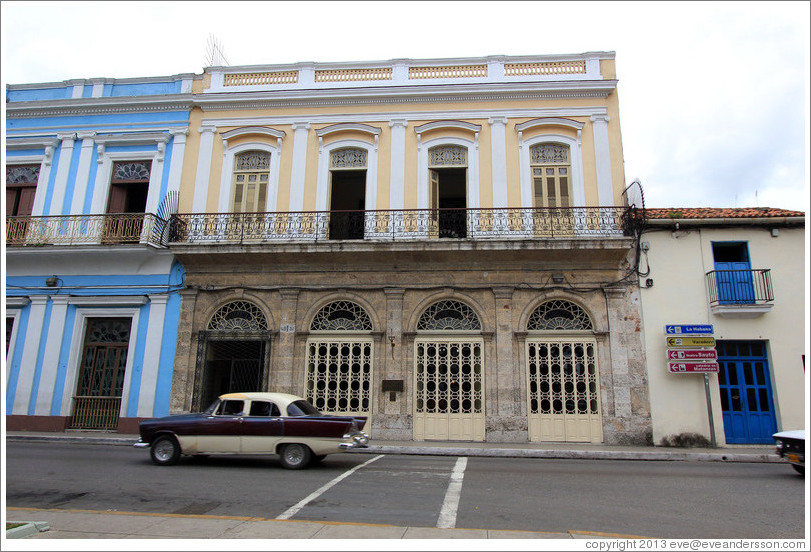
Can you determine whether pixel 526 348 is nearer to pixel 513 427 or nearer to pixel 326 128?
pixel 513 427

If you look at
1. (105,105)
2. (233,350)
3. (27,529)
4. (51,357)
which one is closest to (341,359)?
(233,350)

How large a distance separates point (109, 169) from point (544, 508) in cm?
1455

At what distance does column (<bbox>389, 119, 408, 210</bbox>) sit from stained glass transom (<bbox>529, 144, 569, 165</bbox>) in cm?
347

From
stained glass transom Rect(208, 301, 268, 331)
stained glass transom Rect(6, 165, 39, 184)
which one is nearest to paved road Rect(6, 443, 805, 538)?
stained glass transom Rect(208, 301, 268, 331)

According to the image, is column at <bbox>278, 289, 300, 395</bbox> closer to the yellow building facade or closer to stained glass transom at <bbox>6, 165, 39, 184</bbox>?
the yellow building facade

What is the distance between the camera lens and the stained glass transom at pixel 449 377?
12.9 metres

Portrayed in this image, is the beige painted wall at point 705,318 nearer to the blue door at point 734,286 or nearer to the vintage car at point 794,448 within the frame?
the blue door at point 734,286

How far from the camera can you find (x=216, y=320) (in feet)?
45.9

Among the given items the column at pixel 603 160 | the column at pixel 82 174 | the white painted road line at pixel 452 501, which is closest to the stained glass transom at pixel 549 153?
the column at pixel 603 160

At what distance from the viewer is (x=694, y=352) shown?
12438 mm

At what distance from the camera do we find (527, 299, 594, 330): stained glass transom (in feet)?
43.2

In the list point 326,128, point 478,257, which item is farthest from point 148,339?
point 478,257

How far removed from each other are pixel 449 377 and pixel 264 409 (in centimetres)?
515

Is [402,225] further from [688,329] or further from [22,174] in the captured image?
[22,174]
